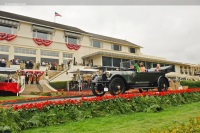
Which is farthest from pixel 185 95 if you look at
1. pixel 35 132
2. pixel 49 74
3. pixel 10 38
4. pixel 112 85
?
pixel 10 38

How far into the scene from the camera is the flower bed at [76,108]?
5492mm

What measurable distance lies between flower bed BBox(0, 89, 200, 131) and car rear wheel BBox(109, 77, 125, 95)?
149 centimetres

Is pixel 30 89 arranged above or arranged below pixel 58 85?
below

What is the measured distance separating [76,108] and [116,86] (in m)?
3.43

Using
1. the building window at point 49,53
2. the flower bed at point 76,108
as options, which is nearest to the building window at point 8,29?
the building window at point 49,53

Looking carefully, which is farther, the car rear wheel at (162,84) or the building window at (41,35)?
the building window at (41,35)

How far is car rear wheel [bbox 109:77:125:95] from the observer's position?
9461mm

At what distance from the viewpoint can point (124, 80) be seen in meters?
9.88

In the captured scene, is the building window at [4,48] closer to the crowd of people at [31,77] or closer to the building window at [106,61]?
the crowd of people at [31,77]

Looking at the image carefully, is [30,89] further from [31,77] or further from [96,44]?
[96,44]

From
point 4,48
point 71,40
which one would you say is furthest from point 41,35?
point 4,48

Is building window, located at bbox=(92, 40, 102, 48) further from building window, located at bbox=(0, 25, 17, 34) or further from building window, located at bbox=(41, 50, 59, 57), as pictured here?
building window, located at bbox=(0, 25, 17, 34)

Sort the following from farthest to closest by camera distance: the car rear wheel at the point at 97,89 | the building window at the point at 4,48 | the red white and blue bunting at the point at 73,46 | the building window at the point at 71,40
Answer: the building window at the point at 71,40 → the red white and blue bunting at the point at 73,46 → the building window at the point at 4,48 → the car rear wheel at the point at 97,89

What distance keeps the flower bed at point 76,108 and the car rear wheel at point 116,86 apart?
4.89ft
